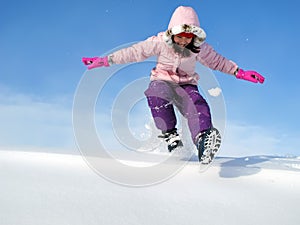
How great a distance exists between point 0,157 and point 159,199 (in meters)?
1.27

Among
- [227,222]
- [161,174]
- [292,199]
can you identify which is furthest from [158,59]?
[227,222]

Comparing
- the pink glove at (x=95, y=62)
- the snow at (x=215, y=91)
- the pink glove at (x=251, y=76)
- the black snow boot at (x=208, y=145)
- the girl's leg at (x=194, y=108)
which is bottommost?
the black snow boot at (x=208, y=145)

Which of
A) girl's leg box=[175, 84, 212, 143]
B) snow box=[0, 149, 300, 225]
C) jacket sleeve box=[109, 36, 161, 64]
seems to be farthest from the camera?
jacket sleeve box=[109, 36, 161, 64]

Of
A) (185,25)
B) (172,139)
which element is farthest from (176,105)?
(185,25)

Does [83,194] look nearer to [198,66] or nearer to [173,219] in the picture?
[173,219]

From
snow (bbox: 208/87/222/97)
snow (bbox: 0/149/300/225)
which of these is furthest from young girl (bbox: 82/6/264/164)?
snow (bbox: 0/149/300/225)

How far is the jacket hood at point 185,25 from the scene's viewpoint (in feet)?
8.14

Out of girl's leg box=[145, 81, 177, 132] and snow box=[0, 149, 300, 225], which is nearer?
snow box=[0, 149, 300, 225]

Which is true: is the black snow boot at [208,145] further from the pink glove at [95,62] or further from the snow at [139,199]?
the pink glove at [95,62]

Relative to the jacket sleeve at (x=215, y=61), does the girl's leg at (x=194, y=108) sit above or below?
below

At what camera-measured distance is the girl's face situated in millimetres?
2572

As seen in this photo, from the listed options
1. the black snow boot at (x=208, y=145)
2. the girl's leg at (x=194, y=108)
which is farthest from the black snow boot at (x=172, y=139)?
the black snow boot at (x=208, y=145)

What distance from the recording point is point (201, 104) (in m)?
2.42

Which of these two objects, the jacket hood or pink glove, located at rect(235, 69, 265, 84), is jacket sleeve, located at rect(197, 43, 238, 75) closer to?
pink glove, located at rect(235, 69, 265, 84)
